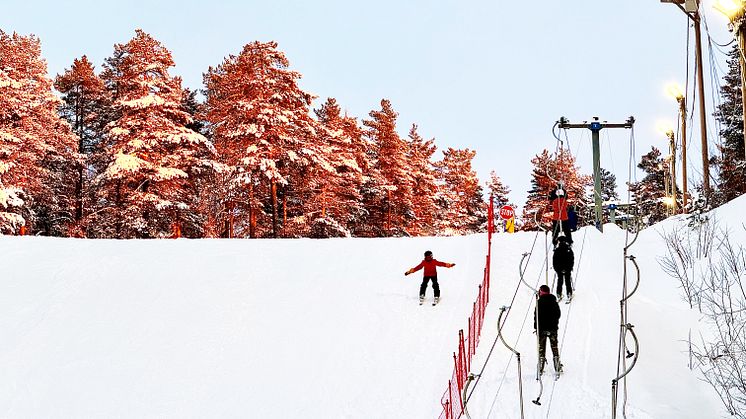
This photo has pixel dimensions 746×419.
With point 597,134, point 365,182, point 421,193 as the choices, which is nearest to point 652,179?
point 421,193

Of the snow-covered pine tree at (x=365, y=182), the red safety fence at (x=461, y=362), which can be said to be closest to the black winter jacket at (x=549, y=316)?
the red safety fence at (x=461, y=362)

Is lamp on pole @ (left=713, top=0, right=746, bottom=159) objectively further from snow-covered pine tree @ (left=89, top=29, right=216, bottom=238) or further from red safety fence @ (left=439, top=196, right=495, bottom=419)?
snow-covered pine tree @ (left=89, top=29, right=216, bottom=238)

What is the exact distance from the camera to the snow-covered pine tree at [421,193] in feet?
146

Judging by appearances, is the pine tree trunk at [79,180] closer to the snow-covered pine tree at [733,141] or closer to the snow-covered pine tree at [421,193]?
the snow-covered pine tree at [421,193]

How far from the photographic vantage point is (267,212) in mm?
39625

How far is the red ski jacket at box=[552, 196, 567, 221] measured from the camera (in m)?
14.2

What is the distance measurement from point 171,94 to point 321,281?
18341mm

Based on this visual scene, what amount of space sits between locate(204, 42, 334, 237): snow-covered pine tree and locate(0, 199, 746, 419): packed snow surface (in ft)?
39.2

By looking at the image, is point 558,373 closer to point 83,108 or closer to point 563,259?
point 563,259

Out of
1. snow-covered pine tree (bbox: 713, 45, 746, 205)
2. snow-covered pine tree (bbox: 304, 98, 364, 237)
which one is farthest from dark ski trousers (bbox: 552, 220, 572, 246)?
snow-covered pine tree (bbox: 304, 98, 364, 237)

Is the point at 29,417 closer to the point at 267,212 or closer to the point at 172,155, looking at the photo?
the point at 172,155

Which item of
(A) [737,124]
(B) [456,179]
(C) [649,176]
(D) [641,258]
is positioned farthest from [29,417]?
(C) [649,176]

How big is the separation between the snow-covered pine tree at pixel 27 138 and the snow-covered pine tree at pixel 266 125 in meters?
8.99

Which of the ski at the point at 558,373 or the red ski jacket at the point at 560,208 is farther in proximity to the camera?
the red ski jacket at the point at 560,208
